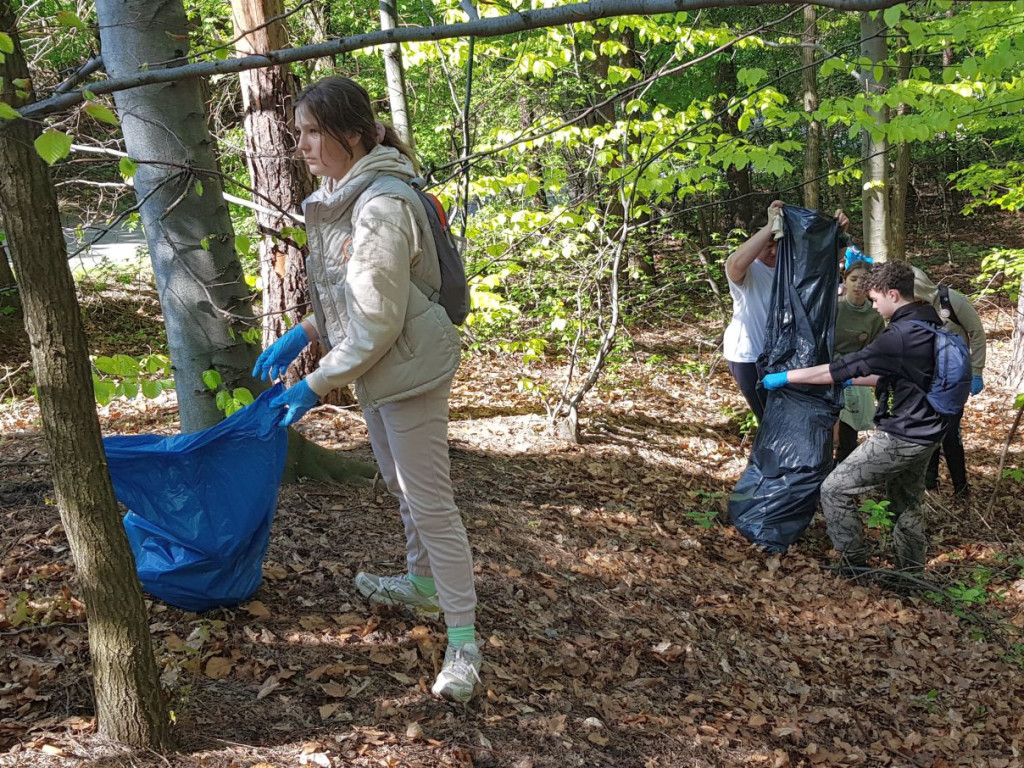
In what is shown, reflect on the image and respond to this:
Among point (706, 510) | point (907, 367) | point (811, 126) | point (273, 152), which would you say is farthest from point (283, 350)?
point (811, 126)

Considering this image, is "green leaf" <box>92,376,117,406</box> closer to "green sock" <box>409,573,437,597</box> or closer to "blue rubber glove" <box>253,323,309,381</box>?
"blue rubber glove" <box>253,323,309,381</box>

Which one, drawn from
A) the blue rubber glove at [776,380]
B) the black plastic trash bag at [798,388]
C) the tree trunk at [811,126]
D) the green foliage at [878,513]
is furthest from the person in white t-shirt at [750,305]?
the tree trunk at [811,126]

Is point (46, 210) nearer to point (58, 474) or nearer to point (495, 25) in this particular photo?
point (58, 474)

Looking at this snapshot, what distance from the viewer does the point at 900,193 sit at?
1270cm

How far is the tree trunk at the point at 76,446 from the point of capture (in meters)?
1.85

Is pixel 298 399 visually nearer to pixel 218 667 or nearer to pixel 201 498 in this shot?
pixel 201 498

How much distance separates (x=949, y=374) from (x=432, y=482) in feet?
10.4

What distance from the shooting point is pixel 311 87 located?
246cm

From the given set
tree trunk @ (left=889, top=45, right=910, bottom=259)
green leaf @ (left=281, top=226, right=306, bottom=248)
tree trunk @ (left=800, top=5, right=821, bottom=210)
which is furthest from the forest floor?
tree trunk @ (left=800, top=5, right=821, bottom=210)

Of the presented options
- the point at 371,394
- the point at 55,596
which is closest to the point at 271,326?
the point at 55,596

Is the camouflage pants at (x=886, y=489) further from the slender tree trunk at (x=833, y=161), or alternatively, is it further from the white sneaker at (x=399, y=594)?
the slender tree trunk at (x=833, y=161)

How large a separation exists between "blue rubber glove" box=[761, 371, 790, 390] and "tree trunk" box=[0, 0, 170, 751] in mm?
3715

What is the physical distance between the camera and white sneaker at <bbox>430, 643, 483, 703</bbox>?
105 inches

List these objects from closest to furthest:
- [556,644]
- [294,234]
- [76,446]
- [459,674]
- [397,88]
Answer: [76,446] < [459,674] < [294,234] < [556,644] < [397,88]
